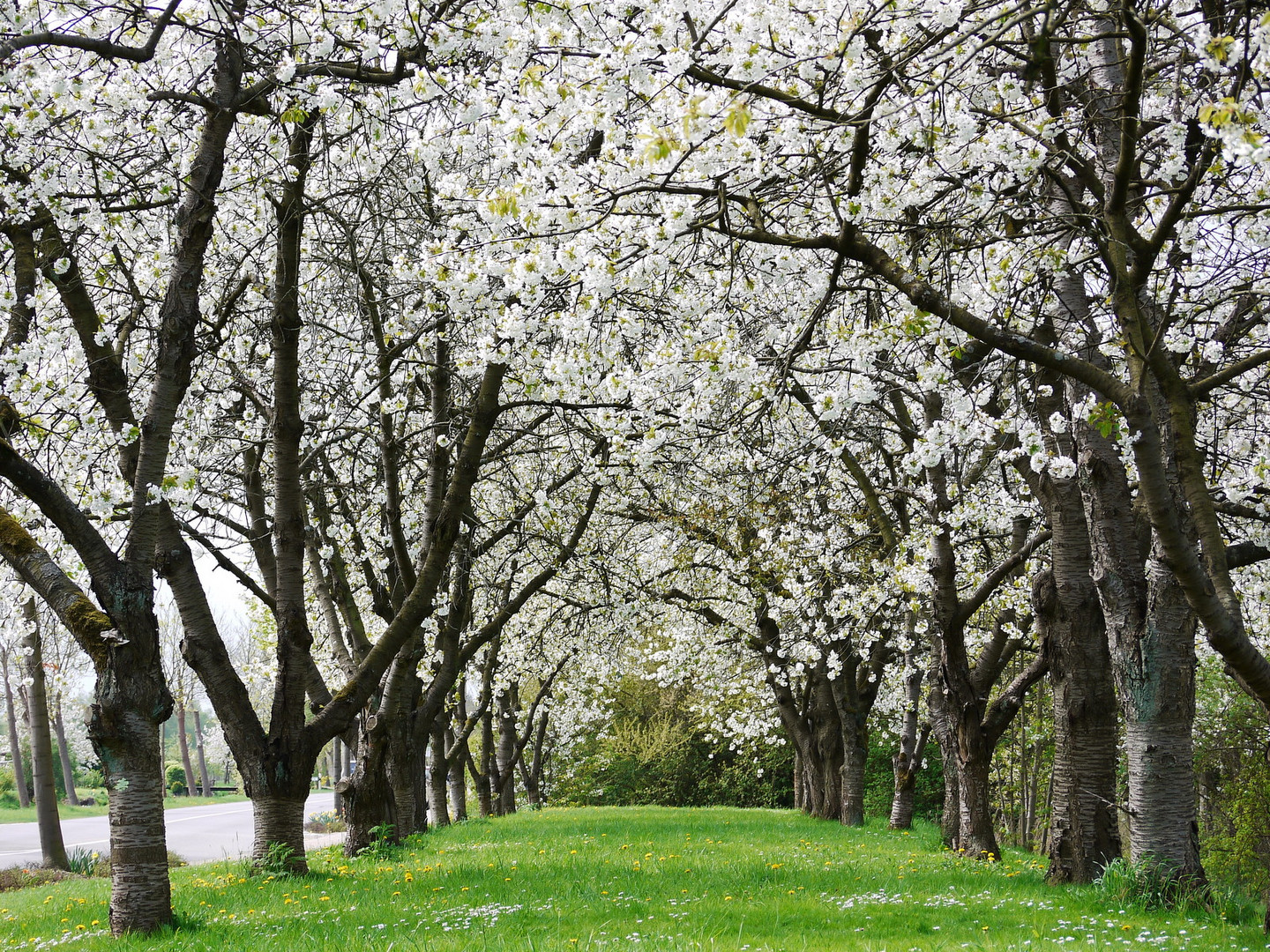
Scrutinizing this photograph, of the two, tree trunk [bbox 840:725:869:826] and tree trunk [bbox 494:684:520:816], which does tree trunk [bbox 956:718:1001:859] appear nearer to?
tree trunk [bbox 840:725:869:826]

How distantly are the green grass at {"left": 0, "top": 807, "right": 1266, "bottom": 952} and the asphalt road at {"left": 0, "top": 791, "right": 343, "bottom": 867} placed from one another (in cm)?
668

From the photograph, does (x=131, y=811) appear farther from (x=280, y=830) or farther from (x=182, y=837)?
(x=182, y=837)

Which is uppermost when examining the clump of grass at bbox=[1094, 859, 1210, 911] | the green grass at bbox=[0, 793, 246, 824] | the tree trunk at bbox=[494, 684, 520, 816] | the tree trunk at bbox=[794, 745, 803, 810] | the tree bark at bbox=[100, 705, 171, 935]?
the tree bark at bbox=[100, 705, 171, 935]

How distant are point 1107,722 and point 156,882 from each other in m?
6.71

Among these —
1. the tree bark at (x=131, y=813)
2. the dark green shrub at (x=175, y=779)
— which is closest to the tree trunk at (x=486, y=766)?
the tree bark at (x=131, y=813)

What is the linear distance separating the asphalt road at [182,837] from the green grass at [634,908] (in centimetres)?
668

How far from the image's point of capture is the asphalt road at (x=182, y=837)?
58.8 feet

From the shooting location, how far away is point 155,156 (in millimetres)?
7164

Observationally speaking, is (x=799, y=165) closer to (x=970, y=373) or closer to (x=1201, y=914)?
(x=970, y=373)

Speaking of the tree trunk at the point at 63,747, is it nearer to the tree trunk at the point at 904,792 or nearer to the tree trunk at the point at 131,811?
the tree trunk at the point at 904,792

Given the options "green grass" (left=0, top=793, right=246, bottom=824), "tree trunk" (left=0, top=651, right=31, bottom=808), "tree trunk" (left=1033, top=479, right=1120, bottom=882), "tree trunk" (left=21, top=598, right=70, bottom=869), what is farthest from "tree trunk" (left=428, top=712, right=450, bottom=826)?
"green grass" (left=0, top=793, right=246, bottom=824)

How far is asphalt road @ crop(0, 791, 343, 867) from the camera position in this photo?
58.8 ft

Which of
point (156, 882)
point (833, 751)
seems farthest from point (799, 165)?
point (833, 751)

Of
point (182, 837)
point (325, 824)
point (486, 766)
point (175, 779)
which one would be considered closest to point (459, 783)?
point (486, 766)
